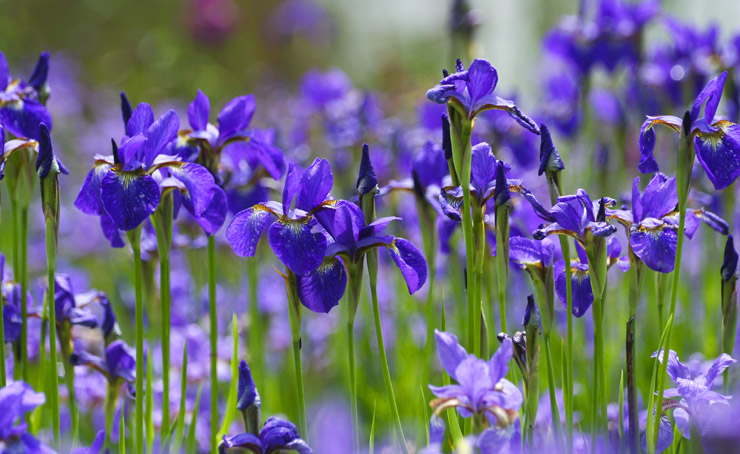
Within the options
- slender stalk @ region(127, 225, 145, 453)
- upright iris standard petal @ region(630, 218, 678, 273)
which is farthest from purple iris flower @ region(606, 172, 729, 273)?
slender stalk @ region(127, 225, 145, 453)

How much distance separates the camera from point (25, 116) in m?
1.94

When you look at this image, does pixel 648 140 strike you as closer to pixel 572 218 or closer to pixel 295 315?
pixel 572 218

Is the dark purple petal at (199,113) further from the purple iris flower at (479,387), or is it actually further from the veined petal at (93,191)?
the purple iris flower at (479,387)

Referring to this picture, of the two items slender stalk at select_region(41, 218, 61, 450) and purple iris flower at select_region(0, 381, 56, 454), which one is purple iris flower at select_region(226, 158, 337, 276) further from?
purple iris flower at select_region(0, 381, 56, 454)

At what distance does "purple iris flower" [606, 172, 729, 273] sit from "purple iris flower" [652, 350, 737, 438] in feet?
0.71

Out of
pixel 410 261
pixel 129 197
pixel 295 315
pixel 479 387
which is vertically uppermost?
pixel 129 197

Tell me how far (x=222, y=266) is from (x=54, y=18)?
10776mm

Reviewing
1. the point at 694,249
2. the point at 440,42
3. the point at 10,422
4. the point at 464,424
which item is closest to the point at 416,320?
the point at 694,249

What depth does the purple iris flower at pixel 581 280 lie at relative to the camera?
1808mm

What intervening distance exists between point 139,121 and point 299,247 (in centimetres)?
51

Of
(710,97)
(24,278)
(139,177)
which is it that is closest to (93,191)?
(139,177)

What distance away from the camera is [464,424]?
174 centimetres

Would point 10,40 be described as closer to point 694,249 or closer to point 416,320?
point 416,320

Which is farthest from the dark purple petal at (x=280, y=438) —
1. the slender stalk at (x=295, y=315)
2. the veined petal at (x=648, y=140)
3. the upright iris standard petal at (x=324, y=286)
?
the veined petal at (x=648, y=140)
